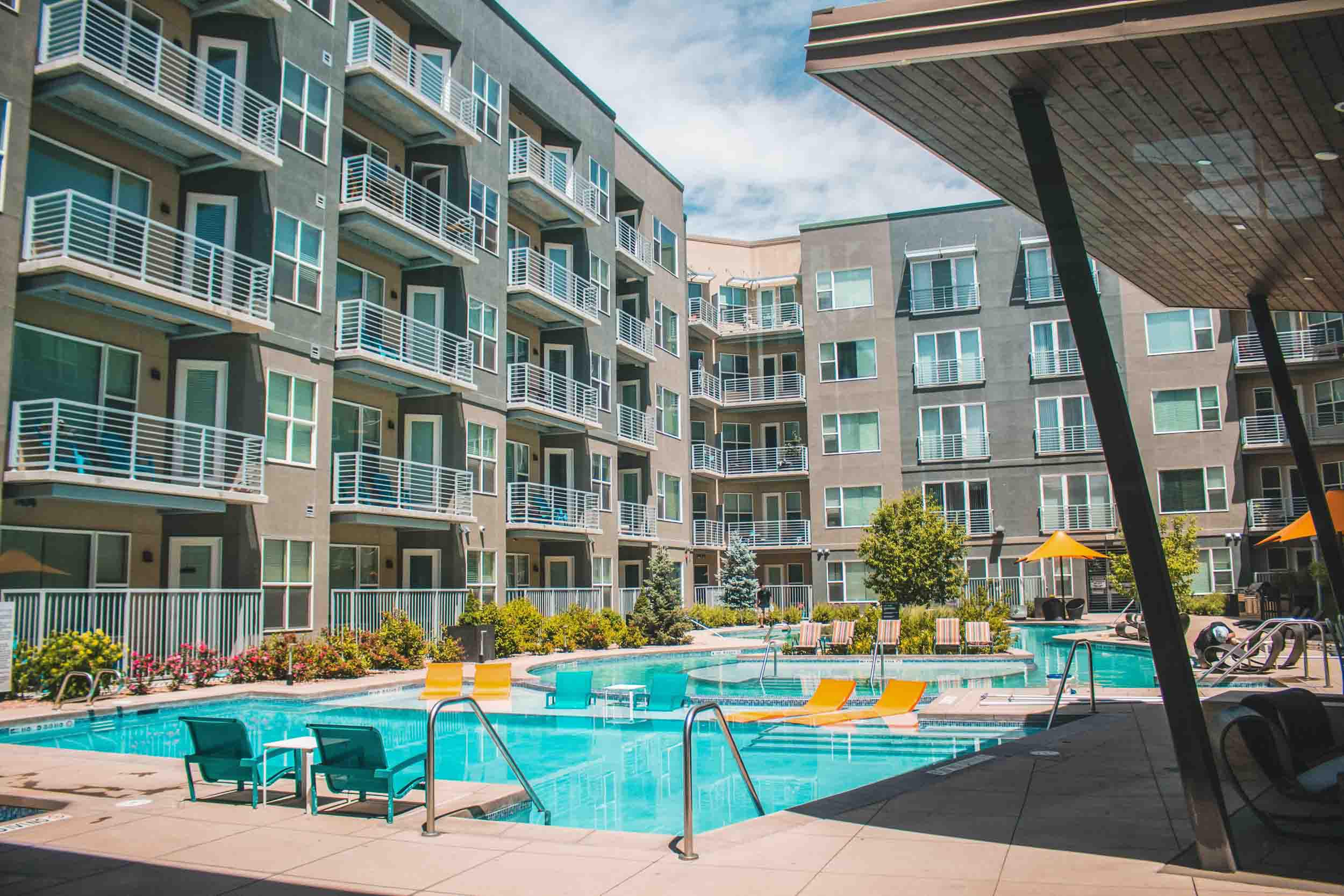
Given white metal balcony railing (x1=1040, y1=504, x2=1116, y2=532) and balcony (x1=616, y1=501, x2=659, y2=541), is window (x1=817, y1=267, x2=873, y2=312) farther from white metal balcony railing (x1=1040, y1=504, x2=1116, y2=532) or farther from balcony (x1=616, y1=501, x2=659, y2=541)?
balcony (x1=616, y1=501, x2=659, y2=541)

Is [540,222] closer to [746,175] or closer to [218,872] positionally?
[746,175]

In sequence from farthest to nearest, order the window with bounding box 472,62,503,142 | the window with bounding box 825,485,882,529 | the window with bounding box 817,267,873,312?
the window with bounding box 817,267,873,312
the window with bounding box 825,485,882,529
the window with bounding box 472,62,503,142

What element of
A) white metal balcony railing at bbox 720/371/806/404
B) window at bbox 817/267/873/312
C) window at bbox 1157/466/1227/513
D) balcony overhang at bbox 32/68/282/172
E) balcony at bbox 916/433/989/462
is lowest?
window at bbox 1157/466/1227/513

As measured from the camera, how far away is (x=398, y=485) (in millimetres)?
25938

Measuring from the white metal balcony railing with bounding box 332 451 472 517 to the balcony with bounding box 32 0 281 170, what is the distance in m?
7.05

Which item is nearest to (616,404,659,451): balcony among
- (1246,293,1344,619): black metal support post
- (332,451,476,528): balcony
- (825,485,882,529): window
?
(825,485,882,529): window

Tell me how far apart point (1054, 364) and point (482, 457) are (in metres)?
25.8

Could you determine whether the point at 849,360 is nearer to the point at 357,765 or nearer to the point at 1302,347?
the point at 1302,347

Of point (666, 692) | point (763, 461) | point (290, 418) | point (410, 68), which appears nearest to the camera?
point (666, 692)

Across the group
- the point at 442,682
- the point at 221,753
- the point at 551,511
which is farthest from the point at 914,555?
the point at 221,753

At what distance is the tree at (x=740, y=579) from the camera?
1796 inches

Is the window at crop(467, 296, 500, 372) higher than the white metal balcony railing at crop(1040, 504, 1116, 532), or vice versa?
the window at crop(467, 296, 500, 372)

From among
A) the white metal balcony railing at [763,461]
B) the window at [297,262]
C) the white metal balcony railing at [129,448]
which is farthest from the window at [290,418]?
the white metal balcony railing at [763,461]

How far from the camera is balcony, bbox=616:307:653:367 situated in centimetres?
3897
